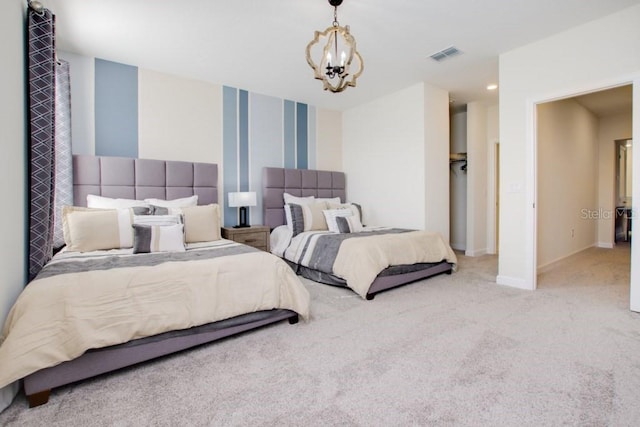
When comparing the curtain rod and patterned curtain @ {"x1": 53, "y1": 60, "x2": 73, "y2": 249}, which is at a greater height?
the curtain rod

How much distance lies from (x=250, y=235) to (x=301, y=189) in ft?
4.16

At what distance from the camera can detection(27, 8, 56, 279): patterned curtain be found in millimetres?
1987

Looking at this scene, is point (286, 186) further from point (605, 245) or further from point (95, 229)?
point (605, 245)

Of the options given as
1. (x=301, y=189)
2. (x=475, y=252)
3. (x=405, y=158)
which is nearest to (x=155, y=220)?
(x=301, y=189)

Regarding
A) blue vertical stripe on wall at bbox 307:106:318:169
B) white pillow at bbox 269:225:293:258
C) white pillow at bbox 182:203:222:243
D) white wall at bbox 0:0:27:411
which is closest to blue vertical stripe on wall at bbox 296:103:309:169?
blue vertical stripe on wall at bbox 307:106:318:169

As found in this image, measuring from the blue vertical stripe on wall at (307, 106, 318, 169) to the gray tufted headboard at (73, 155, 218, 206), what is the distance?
5.54ft

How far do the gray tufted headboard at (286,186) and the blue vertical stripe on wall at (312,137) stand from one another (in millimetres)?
240

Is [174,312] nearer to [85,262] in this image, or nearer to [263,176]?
[85,262]

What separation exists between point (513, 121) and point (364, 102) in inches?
93.5

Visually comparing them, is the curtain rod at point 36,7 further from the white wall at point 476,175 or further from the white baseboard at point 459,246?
the white baseboard at point 459,246

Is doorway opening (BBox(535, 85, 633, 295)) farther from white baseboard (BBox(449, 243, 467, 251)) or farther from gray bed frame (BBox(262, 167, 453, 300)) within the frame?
white baseboard (BBox(449, 243, 467, 251))

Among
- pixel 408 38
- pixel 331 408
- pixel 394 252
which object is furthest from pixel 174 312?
pixel 408 38

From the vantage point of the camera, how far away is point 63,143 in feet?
9.68

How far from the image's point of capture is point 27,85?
199cm
